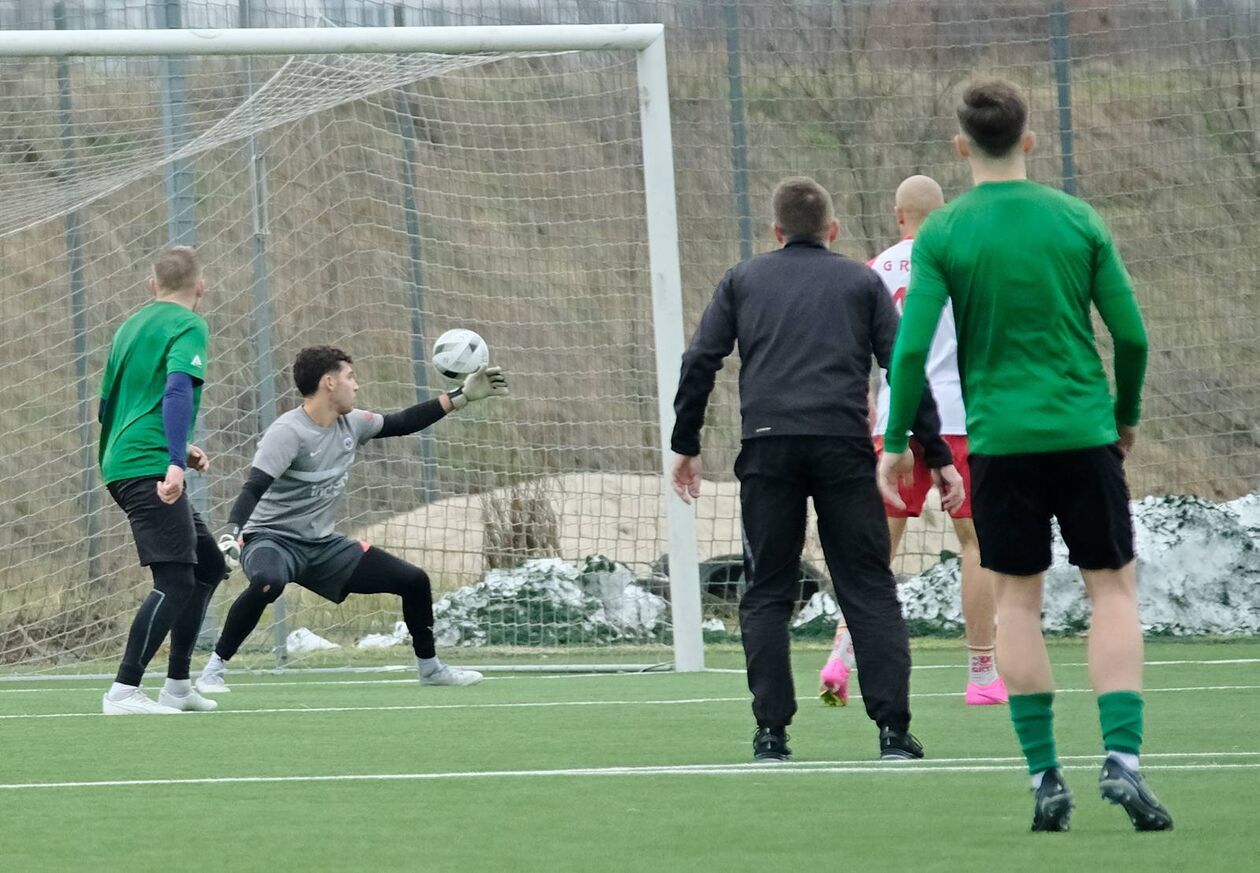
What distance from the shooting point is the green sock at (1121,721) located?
424 centimetres

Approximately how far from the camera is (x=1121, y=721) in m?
4.27

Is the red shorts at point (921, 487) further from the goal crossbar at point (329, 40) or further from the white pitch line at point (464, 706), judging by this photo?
the goal crossbar at point (329, 40)

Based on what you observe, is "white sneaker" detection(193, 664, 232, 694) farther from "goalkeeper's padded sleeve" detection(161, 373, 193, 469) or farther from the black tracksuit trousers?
the black tracksuit trousers

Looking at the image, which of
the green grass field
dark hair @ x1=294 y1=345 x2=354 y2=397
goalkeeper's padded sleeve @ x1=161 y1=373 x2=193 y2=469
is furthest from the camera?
dark hair @ x1=294 y1=345 x2=354 y2=397

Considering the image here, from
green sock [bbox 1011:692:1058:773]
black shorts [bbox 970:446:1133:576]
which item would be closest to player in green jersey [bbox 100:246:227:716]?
black shorts [bbox 970:446:1133:576]

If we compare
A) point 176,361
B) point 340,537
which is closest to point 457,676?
point 340,537

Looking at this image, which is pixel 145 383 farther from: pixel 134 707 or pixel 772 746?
pixel 772 746

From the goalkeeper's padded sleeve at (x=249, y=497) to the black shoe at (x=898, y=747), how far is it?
3.75m

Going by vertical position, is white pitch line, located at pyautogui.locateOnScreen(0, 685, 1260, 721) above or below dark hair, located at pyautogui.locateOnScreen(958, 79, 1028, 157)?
below

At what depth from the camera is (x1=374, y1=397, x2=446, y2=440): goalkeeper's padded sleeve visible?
904 centimetres

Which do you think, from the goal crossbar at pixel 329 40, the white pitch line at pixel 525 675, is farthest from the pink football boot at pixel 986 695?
the goal crossbar at pixel 329 40

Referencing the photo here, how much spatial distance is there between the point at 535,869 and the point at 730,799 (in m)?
1.07

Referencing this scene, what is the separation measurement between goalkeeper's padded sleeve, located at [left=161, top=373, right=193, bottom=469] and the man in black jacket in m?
2.47

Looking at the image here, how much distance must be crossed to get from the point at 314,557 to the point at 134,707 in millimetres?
1226
